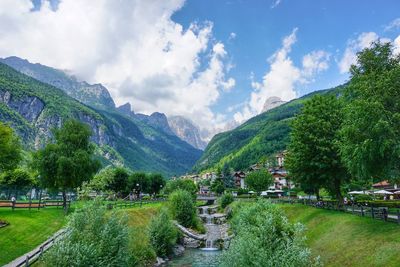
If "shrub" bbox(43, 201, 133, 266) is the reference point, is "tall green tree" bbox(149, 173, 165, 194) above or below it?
above

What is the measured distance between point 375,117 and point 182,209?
4651 centimetres

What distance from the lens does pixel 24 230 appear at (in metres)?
36.0

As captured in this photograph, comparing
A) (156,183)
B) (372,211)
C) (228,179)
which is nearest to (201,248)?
(372,211)

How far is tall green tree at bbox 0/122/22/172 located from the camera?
41.2 m

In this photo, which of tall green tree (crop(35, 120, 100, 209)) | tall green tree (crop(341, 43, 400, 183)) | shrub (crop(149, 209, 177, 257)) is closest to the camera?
tall green tree (crop(341, 43, 400, 183))

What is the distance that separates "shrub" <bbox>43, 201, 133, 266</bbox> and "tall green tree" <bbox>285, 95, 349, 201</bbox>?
29586 mm

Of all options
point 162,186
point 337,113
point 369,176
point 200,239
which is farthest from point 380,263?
point 162,186

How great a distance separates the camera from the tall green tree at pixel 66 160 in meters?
51.8

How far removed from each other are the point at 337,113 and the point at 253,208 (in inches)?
765

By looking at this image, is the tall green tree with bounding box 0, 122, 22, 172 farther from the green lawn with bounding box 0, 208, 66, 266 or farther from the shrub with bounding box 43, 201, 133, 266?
the shrub with bounding box 43, 201, 133, 266

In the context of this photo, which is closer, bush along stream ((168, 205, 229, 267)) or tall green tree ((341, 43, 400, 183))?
tall green tree ((341, 43, 400, 183))

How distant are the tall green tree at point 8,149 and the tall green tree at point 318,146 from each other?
132ft

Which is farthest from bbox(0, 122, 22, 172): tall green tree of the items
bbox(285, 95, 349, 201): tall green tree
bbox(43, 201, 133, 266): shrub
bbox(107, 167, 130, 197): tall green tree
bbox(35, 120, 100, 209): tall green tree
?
bbox(107, 167, 130, 197): tall green tree

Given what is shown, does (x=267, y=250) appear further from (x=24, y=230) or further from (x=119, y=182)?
(x=119, y=182)
